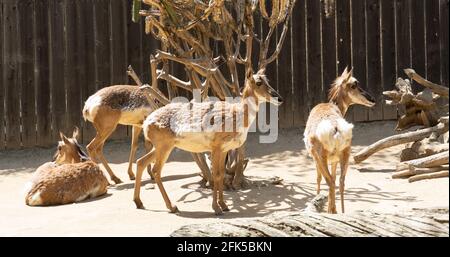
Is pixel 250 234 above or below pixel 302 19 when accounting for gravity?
below

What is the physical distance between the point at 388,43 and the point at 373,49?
31 cm

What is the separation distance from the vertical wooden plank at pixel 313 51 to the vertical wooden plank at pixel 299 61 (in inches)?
3.7

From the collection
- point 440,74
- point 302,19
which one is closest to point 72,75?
point 302,19

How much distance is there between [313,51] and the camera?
1339 cm

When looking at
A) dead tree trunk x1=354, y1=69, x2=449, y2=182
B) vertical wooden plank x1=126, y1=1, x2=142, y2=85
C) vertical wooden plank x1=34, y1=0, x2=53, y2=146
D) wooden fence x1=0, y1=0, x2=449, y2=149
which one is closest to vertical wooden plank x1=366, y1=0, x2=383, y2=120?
wooden fence x1=0, y1=0, x2=449, y2=149

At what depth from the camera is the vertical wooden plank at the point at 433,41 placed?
13258mm

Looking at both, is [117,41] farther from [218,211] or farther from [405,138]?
[218,211]

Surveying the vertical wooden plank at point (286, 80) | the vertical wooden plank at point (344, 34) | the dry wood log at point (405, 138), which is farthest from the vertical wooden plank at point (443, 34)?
the dry wood log at point (405, 138)

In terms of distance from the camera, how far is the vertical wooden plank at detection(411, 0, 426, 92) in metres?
13.3

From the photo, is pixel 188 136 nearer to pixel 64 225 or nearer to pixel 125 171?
pixel 64 225

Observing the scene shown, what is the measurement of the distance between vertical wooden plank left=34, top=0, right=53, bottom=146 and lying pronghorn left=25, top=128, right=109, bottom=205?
396cm

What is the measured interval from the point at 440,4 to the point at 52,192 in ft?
27.0

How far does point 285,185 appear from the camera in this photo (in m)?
9.52

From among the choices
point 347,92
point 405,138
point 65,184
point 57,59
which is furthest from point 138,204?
point 57,59
